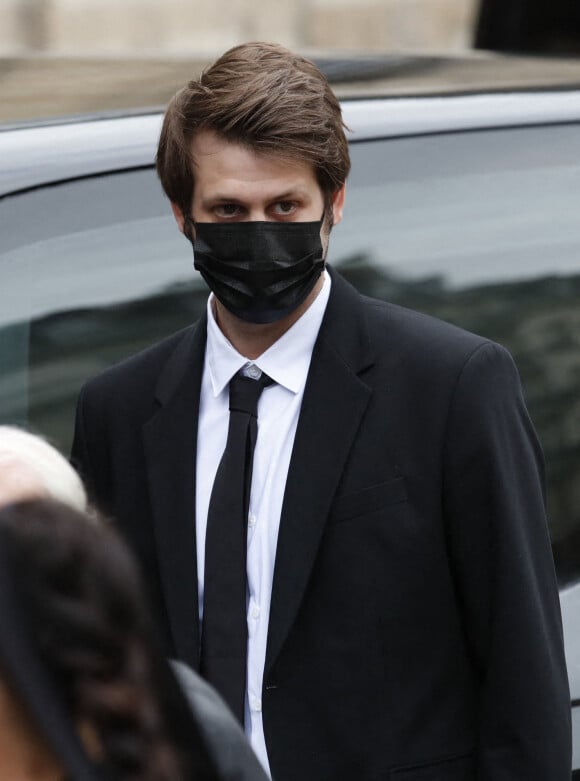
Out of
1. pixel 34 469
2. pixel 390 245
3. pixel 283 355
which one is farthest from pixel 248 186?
pixel 34 469

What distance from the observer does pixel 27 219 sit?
7.74 ft

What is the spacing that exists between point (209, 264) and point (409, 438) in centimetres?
38

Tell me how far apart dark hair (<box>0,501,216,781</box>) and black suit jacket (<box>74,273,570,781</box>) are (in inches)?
36.1

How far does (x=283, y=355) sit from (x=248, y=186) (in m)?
0.25

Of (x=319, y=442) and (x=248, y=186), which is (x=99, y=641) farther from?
(x=248, y=186)

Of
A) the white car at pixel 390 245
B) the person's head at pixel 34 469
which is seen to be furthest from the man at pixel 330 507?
the person's head at pixel 34 469

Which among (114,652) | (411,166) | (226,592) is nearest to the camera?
(114,652)

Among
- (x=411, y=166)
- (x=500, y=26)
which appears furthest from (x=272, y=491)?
(x=500, y=26)

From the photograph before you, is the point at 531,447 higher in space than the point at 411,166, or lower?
lower

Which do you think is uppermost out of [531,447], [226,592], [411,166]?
[411,166]

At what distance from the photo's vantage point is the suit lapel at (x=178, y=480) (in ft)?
7.34

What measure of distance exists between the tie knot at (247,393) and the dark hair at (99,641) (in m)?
1.01

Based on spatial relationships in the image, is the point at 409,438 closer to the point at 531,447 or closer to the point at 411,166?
the point at 531,447

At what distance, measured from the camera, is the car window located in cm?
238
